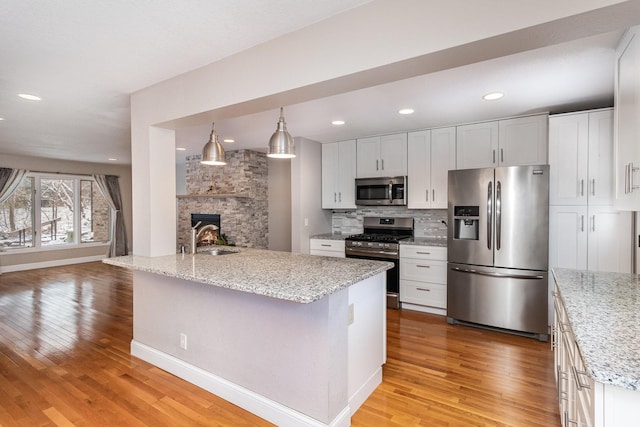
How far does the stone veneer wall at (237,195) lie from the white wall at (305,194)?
5.21ft

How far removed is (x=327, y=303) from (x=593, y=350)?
1161 mm

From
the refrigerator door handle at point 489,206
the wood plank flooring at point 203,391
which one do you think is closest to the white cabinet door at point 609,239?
the refrigerator door handle at point 489,206

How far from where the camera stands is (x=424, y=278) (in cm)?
411

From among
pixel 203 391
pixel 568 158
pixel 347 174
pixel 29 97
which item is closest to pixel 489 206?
pixel 568 158

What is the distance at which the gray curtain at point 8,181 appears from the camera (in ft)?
21.6

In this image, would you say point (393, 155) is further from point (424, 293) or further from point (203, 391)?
point (203, 391)

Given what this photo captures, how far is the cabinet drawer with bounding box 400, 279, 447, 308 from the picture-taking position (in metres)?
4.01

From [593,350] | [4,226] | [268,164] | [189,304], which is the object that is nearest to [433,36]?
[593,350]

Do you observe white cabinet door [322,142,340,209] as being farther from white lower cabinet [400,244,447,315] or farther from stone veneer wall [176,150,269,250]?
stone veneer wall [176,150,269,250]

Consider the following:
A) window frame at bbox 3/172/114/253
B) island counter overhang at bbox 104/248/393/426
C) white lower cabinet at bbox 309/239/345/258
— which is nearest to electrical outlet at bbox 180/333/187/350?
island counter overhang at bbox 104/248/393/426

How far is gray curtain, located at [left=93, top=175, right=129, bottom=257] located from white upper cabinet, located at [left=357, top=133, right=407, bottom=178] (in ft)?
22.0

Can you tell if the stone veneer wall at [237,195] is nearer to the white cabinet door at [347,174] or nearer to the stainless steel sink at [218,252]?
the white cabinet door at [347,174]

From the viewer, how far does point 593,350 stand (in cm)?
110

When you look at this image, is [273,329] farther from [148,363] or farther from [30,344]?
[30,344]
